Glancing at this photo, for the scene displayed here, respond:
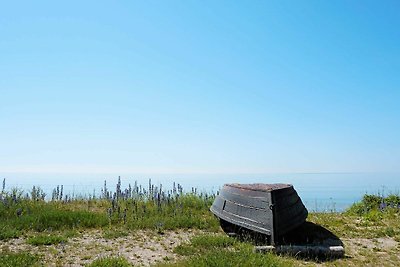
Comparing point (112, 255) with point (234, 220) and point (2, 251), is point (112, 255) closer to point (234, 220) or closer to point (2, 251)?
point (2, 251)

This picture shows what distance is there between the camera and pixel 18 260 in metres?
6.06

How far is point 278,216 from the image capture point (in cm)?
786

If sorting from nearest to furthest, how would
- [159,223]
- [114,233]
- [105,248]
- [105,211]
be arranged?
[105,248] < [114,233] < [159,223] < [105,211]

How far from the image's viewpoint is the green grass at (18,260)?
588cm

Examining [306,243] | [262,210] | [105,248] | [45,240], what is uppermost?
[262,210]

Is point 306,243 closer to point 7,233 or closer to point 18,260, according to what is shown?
point 18,260

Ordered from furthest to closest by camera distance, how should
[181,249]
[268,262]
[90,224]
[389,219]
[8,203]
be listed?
[389,219], [8,203], [90,224], [181,249], [268,262]

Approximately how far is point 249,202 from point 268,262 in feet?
8.21

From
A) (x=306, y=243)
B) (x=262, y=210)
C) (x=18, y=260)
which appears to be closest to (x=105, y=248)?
(x=18, y=260)

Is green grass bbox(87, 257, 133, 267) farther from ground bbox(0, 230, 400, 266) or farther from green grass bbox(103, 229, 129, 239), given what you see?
green grass bbox(103, 229, 129, 239)

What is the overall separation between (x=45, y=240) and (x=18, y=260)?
1713 mm

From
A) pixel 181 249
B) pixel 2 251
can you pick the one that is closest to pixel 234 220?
pixel 181 249

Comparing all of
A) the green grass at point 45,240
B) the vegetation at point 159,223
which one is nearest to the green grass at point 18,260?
the vegetation at point 159,223

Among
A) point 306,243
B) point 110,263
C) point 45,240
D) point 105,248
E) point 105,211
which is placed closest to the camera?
point 110,263
